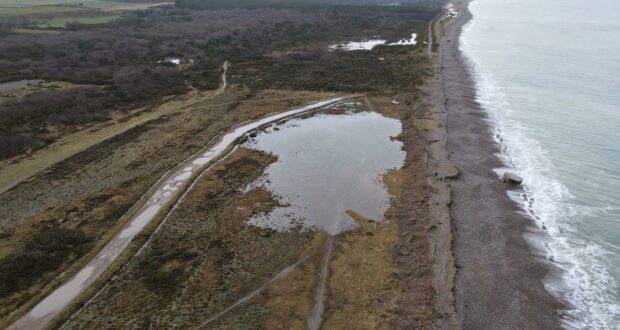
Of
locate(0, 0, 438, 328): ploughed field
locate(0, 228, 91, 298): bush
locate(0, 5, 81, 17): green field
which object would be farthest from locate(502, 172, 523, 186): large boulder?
locate(0, 5, 81, 17): green field

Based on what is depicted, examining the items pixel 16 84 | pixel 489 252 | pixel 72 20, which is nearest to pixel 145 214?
pixel 489 252

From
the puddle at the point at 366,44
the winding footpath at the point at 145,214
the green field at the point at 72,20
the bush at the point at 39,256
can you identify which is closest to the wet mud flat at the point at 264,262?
the winding footpath at the point at 145,214

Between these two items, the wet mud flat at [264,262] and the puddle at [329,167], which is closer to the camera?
the wet mud flat at [264,262]

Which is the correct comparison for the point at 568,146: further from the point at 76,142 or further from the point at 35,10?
the point at 35,10

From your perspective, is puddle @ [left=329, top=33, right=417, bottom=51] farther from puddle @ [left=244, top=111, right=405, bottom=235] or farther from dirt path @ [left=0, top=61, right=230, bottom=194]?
puddle @ [left=244, top=111, right=405, bottom=235]

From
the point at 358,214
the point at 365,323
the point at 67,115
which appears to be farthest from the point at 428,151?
the point at 67,115

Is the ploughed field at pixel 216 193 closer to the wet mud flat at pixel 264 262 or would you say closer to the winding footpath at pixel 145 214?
the wet mud flat at pixel 264 262
